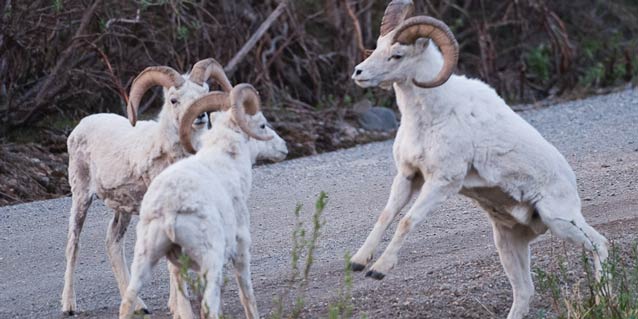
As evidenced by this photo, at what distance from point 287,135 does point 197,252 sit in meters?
10.7

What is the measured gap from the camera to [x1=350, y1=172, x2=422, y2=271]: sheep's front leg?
8.70 m

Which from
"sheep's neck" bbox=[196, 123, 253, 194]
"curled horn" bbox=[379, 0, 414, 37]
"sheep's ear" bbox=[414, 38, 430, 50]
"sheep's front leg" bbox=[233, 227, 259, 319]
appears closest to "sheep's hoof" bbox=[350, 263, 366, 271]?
"sheep's front leg" bbox=[233, 227, 259, 319]

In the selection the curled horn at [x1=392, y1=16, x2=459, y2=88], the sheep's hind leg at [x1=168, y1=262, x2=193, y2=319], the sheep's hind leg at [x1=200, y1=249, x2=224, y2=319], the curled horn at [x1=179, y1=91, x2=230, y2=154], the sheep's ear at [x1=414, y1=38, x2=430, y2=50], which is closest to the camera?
the sheep's hind leg at [x1=200, y1=249, x2=224, y2=319]

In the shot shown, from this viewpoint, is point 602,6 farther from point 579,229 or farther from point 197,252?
point 197,252

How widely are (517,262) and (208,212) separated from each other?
269 cm

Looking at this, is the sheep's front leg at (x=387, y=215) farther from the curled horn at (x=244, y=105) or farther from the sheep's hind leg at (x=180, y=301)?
the sheep's hind leg at (x=180, y=301)

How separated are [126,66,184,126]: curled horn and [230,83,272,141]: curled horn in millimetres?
1221

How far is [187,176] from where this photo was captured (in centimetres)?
796

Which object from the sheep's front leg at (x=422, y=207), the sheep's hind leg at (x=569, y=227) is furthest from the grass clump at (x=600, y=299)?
the sheep's front leg at (x=422, y=207)

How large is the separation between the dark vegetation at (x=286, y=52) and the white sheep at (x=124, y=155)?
5.03 meters

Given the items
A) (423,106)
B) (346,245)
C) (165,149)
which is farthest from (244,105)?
(346,245)

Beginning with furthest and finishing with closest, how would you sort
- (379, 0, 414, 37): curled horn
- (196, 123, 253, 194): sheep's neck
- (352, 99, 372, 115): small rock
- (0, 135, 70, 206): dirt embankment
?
(352, 99, 372, 115): small rock → (0, 135, 70, 206): dirt embankment → (379, 0, 414, 37): curled horn → (196, 123, 253, 194): sheep's neck

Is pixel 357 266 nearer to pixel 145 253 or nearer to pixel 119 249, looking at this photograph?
pixel 145 253

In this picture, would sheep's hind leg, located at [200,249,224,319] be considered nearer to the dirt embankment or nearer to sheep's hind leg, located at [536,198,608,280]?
sheep's hind leg, located at [536,198,608,280]
